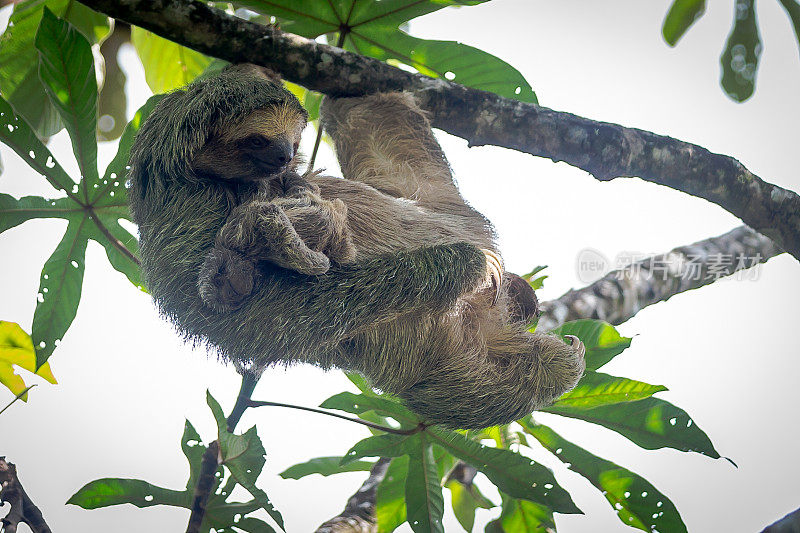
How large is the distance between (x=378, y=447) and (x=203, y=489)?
1.02 meters

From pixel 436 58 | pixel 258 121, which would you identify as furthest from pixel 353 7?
pixel 258 121

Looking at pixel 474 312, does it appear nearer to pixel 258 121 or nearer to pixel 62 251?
→ pixel 258 121

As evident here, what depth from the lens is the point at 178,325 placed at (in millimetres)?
3324

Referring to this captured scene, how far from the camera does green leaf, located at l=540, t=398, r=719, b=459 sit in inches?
157

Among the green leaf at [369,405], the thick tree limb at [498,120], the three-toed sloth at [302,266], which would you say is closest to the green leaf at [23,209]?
the three-toed sloth at [302,266]

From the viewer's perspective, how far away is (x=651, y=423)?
4.11 meters

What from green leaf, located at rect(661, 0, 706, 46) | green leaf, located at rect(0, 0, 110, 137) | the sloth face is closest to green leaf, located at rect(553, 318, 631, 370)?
the sloth face

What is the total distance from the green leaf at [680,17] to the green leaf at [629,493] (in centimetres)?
358

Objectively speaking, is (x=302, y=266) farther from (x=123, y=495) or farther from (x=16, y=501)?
(x=123, y=495)

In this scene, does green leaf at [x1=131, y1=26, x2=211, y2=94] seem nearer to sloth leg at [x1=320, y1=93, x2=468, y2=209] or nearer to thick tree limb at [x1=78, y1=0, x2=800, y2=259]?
sloth leg at [x1=320, y1=93, x2=468, y2=209]

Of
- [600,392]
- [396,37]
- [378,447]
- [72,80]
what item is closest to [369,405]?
[378,447]

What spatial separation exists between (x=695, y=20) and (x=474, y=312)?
3.51 meters

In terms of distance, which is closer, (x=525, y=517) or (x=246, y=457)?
(x=246, y=457)

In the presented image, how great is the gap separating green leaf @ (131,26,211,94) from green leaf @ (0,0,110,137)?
1.33 ft
